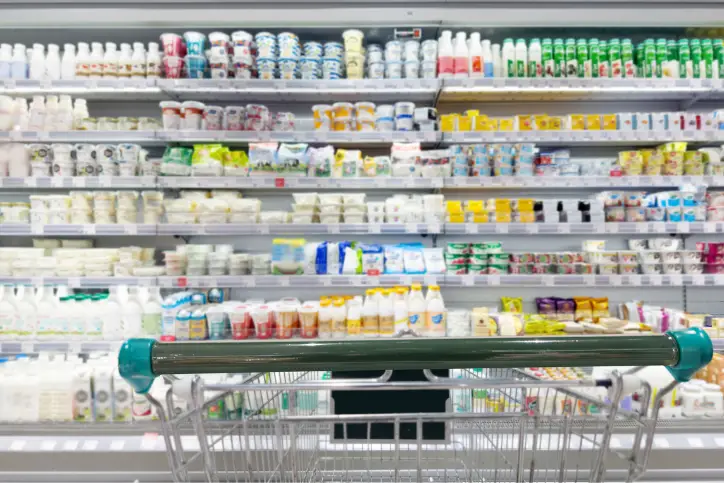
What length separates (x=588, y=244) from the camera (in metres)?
3.27

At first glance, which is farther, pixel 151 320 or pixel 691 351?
pixel 151 320

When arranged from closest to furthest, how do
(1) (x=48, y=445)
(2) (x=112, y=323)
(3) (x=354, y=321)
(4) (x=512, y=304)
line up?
(1) (x=48, y=445), (3) (x=354, y=321), (2) (x=112, y=323), (4) (x=512, y=304)

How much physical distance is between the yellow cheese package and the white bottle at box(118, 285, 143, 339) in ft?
7.58

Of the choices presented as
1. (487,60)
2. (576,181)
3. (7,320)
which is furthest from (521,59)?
(7,320)

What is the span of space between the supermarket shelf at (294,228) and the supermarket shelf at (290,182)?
0.24 m

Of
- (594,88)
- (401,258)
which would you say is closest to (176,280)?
(401,258)

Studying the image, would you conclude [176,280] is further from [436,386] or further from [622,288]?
[622,288]

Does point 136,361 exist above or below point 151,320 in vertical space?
above

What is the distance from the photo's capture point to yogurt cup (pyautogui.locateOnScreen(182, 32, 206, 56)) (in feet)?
10.3

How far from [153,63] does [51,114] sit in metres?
0.72

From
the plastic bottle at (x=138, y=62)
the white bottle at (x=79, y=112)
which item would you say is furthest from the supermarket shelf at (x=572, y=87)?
the white bottle at (x=79, y=112)

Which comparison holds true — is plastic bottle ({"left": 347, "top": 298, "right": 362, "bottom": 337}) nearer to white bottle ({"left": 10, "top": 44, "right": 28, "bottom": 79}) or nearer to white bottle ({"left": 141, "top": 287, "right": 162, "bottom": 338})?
white bottle ({"left": 141, "top": 287, "right": 162, "bottom": 338})

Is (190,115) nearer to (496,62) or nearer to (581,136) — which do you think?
(496,62)

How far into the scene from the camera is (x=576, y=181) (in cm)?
311
